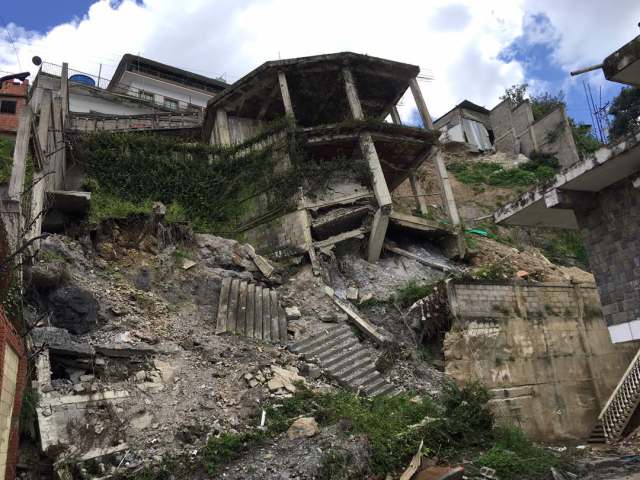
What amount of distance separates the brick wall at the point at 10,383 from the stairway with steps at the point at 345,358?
573 cm

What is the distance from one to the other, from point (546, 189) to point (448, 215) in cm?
955

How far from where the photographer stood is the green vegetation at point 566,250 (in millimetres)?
21656

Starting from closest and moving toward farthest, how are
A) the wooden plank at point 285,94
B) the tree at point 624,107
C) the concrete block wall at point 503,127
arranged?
the wooden plank at point 285,94
the tree at point 624,107
the concrete block wall at point 503,127

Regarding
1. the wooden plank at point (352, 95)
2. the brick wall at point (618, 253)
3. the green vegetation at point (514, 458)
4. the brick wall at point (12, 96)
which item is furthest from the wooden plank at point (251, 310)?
the brick wall at point (12, 96)

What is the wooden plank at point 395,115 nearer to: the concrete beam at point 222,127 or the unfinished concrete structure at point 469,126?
the concrete beam at point 222,127

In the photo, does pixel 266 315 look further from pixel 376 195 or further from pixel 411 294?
pixel 376 195

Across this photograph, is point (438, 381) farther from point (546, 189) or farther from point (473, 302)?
point (546, 189)

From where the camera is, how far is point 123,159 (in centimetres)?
1770

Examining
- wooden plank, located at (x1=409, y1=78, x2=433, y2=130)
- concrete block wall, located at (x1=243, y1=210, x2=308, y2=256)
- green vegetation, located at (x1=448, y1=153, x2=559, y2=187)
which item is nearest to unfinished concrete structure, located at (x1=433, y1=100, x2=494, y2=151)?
green vegetation, located at (x1=448, y1=153, x2=559, y2=187)

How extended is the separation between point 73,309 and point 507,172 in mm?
24643

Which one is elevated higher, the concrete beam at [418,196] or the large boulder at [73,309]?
the concrete beam at [418,196]

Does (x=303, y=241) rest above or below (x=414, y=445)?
above

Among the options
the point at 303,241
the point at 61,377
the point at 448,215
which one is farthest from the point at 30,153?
the point at 448,215

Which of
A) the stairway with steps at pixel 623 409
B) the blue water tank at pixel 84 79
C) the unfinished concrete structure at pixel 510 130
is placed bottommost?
the stairway with steps at pixel 623 409
